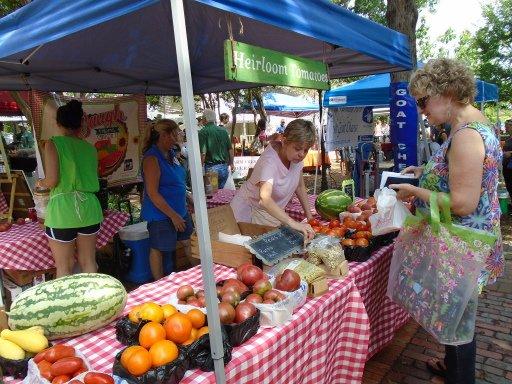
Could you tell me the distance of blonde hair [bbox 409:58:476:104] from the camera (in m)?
2.13

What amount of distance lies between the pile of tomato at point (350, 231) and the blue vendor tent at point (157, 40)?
4.33ft

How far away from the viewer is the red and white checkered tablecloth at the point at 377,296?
262 cm

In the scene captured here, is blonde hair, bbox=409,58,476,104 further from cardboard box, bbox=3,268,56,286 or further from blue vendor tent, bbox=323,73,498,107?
blue vendor tent, bbox=323,73,498,107

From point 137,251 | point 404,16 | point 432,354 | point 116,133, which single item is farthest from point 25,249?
point 404,16

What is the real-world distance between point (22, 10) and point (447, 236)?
8.58 ft

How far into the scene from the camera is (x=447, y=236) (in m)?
2.09

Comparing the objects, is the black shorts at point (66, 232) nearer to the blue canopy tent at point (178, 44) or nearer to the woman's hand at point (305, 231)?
the blue canopy tent at point (178, 44)

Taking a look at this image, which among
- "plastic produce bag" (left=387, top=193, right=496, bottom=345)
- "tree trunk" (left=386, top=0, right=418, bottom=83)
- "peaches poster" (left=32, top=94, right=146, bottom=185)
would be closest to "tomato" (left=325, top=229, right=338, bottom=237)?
"plastic produce bag" (left=387, top=193, right=496, bottom=345)

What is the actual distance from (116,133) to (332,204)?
10.7 feet

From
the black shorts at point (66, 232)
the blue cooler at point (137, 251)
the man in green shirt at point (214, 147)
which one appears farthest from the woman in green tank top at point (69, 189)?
the man in green shirt at point (214, 147)

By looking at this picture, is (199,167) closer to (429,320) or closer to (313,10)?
(313,10)

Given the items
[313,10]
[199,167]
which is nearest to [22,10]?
[199,167]

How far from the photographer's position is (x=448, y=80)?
6.97 ft

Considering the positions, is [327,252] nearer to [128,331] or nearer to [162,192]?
[128,331]
